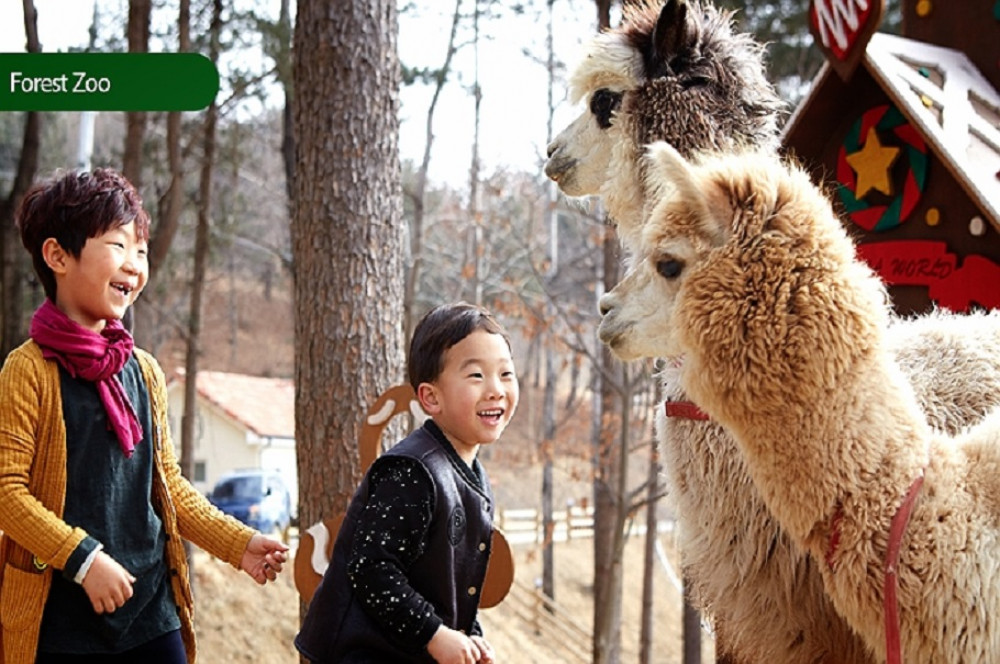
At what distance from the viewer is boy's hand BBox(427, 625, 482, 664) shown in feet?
7.90

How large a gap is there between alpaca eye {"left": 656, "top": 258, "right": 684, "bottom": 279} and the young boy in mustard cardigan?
133 centimetres

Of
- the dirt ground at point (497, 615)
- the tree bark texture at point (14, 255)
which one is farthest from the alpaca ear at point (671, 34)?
the dirt ground at point (497, 615)

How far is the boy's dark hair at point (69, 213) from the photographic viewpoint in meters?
2.76

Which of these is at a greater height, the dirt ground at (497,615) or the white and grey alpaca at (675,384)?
the white and grey alpaca at (675,384)

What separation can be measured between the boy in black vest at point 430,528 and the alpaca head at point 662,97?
1.10 meters

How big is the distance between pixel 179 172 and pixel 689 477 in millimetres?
7410

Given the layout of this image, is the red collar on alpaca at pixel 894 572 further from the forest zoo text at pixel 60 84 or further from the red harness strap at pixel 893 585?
the forest zoo text at pixel 60 84

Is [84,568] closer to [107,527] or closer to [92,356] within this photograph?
[107,527]

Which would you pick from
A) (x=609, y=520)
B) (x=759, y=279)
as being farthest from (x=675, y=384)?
(x=609, y=520)

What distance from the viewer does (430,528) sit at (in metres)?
2.59

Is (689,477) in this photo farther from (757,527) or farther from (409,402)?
(409,402)

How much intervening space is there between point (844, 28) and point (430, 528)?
3089 mm

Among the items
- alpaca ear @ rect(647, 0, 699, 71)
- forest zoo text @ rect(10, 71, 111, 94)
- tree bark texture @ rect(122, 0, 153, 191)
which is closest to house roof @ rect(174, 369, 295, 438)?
tree bark texture @ rect(122, 0, 153, 191)

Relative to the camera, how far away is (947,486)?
238 cm
